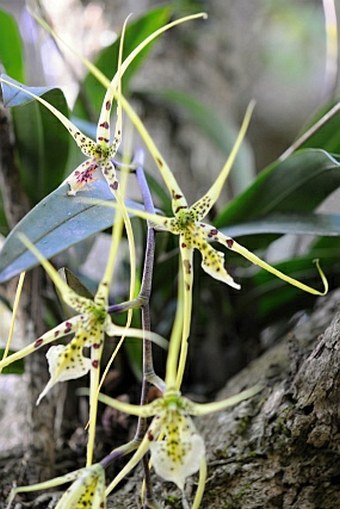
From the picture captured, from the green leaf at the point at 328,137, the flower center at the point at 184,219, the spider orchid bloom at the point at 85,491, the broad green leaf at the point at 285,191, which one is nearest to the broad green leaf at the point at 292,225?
the broad green leaf at the point at 285,191

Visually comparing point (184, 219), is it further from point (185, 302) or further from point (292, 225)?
point (292, 225)

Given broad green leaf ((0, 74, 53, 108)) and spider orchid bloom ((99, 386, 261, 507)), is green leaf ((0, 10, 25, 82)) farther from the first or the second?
spider orchid bloom ((99, 386, 261, 507))

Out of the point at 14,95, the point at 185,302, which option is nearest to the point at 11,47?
the point at 14,95


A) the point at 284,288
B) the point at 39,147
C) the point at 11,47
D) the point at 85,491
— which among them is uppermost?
the point at 11,47

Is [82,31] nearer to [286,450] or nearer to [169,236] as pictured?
[169,236]

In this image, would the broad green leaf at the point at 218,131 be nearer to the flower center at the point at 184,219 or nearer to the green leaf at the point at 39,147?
the green leaf at the point at 39,147

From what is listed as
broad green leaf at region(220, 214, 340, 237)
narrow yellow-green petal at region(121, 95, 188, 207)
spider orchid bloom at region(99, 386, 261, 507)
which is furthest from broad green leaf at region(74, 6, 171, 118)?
spider orchid bloom at region(99, 386, 261, 507)

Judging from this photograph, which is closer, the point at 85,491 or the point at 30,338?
the point at 85,491

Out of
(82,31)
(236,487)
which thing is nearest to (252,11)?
(82,31)
